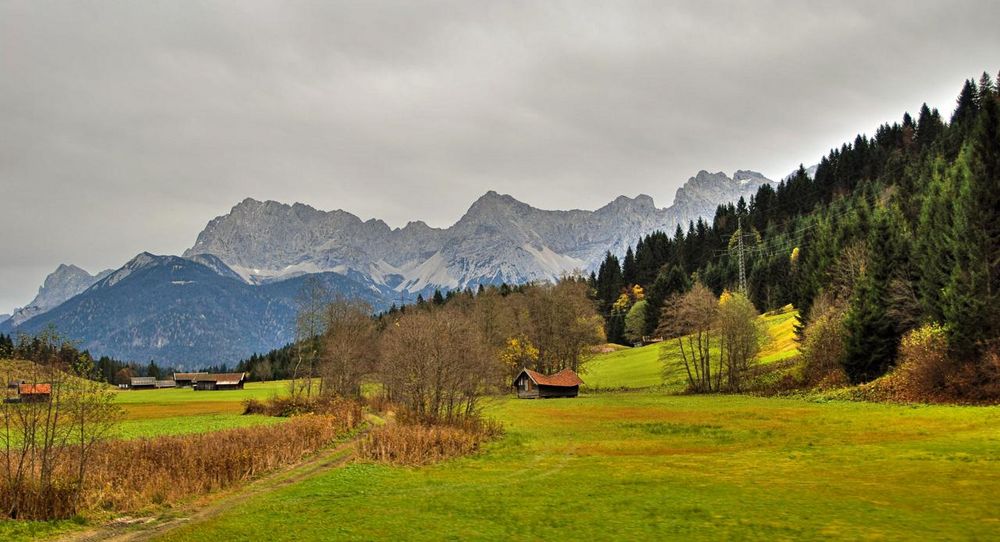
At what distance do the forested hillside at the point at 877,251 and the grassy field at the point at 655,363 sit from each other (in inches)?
226

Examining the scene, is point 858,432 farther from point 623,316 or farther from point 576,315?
point 623,316

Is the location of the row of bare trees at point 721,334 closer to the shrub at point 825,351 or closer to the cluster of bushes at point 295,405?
the shrub at point 825,351

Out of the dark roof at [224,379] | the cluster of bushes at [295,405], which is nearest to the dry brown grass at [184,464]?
the cluster of bushes at [295,405]

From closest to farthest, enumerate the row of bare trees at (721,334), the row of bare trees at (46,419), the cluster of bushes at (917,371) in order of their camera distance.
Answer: the row of bare trees at (46,419) < the cluster of bushes at (917,371) < the row of bare trees at (721,334)

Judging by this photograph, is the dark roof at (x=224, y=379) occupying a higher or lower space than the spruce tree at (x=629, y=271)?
lower

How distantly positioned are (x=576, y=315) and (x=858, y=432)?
63587mm

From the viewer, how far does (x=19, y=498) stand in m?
18.1

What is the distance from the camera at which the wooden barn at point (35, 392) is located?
1850cm

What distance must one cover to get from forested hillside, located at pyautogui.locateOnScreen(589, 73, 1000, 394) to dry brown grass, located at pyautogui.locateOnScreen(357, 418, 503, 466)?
37227 mm

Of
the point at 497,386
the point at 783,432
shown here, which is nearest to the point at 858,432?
the point at 783,432

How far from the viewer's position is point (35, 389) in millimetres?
18359

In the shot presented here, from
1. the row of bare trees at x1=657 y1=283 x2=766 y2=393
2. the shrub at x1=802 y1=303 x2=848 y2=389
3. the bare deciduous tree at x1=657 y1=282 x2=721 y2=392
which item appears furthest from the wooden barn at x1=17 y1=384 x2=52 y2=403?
the bare deciduous tree at x1=657 y1=282 x2=721 y2=392

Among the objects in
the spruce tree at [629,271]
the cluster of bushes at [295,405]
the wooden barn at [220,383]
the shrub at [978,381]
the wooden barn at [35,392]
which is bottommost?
the wooden barn at [220,383]

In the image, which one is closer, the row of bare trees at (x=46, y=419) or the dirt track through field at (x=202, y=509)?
the dirt track through field at (x=202, y=509)
